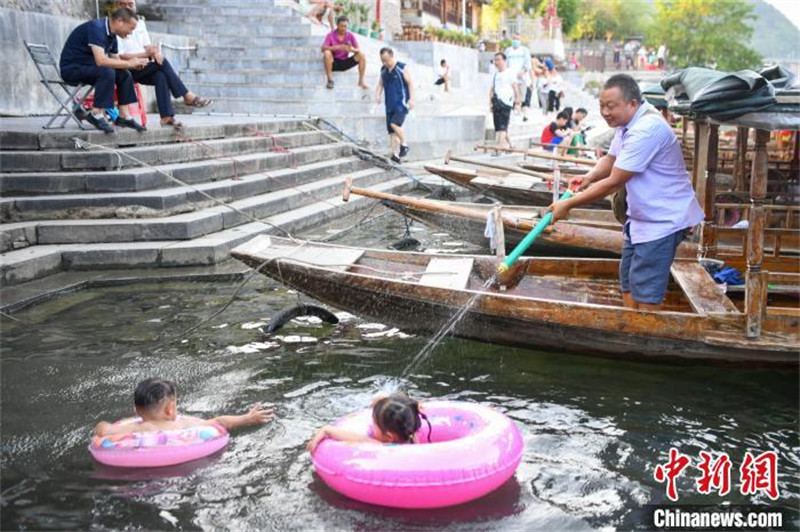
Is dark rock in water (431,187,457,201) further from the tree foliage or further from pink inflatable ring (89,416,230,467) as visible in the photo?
the tree foliage

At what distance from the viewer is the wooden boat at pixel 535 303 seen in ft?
17.5

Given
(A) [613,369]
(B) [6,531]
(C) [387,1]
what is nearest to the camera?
(B) [6,531]

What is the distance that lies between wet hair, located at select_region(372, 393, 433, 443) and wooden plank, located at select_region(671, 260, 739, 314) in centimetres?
237

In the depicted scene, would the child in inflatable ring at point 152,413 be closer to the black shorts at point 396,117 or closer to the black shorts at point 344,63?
the black shorts at point 396,117

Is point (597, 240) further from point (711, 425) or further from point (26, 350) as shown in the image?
point (26, 350)

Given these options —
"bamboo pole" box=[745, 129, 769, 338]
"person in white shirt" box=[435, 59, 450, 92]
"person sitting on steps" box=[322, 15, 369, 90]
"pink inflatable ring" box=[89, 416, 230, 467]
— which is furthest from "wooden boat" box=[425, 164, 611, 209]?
"person in white shirt" box=[435, 59, 450, 92]

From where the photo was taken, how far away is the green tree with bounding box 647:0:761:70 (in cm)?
5734

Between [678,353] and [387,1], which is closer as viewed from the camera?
[678,353]

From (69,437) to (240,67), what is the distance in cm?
1319

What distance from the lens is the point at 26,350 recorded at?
5891mm

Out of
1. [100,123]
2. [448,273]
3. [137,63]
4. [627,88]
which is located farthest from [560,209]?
[100,123]

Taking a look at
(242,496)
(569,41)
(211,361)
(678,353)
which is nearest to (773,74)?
(678,353)

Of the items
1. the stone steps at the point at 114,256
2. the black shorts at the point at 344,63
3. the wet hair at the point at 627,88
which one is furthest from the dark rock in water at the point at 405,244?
the black shorts at the point at 344,63

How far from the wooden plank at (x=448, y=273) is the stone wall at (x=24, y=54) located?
7.41 m
